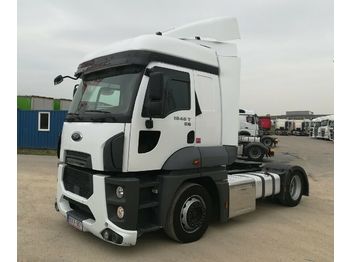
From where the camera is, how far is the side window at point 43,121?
62.3ft

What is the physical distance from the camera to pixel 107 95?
4.99 metres

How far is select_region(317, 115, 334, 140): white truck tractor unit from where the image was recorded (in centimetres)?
4009

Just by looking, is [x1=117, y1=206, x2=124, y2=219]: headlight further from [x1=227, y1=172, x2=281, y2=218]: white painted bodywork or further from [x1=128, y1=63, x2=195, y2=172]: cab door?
[x1=227, y1=172, x2=281, y2=218]: white painted bodywork

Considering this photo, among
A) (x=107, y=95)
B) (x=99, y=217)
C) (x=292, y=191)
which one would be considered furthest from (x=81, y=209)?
(x=292, y=191)

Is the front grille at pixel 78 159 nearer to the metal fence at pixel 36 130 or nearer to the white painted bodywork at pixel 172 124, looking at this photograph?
the white painted bodywork at pixel 172 124

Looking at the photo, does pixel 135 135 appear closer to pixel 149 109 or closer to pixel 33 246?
pixel 149 109

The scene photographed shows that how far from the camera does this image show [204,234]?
18.3 ft

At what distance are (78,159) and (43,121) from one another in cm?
1538

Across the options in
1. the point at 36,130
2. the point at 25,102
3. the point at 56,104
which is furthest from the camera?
the point at 56,104

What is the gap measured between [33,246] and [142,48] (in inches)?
127

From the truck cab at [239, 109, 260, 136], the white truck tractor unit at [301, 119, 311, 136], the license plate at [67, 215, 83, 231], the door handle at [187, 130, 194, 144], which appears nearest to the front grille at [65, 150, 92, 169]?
the license plate at [67, 215, 83, 231]

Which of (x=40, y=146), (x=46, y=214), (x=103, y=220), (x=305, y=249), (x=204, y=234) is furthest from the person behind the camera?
(x=40, y=146)

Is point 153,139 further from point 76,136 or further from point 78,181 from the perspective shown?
point 78,181

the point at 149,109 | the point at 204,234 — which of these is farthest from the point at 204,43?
the point at 204,234
